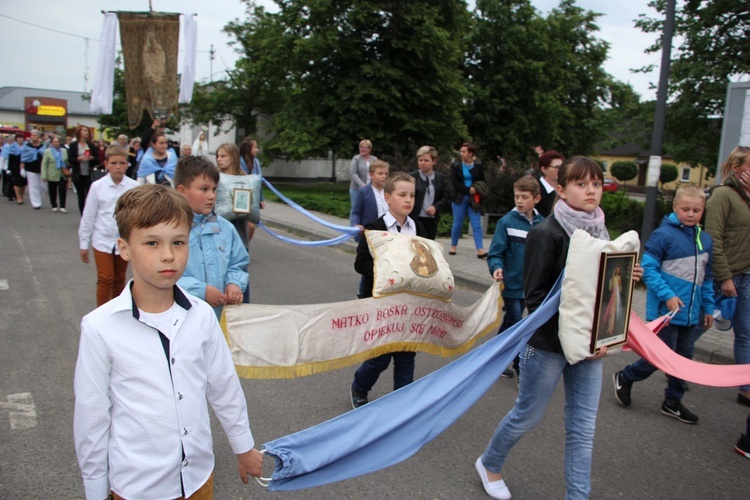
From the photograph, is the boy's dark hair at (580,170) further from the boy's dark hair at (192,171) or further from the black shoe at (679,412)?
the black shoe at (679,412)

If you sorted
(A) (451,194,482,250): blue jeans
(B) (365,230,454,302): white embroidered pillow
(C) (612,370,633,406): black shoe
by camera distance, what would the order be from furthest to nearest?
(A) (451,194,482,250): blue jeans
(C) (612,370,633,406): black shoe
(B) (365,230,454,302): white embroidered pillow

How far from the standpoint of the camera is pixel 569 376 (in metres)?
3.19

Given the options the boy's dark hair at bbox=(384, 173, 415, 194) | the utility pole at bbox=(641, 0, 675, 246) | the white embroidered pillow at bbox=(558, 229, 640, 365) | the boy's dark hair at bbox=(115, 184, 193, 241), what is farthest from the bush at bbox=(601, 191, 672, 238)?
the boy's dark hair at bbox=(115, 184, 193, 241)

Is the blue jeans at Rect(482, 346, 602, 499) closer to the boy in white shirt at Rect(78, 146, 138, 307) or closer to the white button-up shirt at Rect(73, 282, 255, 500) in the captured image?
the white button-up shirt at Rect(73, 282, 255, 500)

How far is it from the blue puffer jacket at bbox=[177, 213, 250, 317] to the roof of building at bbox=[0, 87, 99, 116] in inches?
3938

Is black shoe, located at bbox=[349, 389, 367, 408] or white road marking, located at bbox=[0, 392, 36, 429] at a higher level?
black shoe, located at bbox=[349, 389, 367, 408]

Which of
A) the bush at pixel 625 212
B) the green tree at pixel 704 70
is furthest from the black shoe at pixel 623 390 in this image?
the green tree at pixel 704 70

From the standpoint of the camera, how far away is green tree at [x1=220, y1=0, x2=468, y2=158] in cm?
2673

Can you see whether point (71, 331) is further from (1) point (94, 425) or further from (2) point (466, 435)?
(1) point (94, 425)

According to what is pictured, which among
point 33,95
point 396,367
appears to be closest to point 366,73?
point 396,367

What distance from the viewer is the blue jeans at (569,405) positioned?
308cm

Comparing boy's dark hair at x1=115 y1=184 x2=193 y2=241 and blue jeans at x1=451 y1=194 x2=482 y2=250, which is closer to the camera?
boy's dark hair at x1=115 y1=184 x2=193 y2=241

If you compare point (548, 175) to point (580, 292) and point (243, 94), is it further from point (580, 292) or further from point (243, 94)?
point (243, 94)

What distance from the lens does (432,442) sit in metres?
4.17
